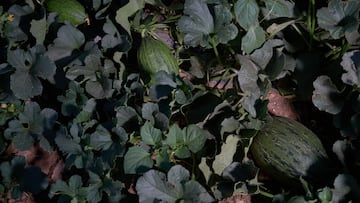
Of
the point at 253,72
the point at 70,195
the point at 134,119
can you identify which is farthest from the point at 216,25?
the point at 70,195

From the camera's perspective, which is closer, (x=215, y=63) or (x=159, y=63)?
(x=159, y=63)

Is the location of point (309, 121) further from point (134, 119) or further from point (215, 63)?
point (134, 119)

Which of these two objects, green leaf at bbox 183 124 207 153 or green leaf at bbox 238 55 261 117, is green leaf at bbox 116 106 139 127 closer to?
green leaf at bbox 183 124 207 153

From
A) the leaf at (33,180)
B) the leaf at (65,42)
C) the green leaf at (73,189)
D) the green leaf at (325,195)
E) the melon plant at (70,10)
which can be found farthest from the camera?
the melon plant at (70,10)

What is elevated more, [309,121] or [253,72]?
[253,72]

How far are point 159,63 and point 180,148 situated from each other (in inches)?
13.8

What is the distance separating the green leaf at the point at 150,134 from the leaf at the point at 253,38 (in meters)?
0.43

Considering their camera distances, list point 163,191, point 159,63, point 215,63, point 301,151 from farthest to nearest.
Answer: point 215,63, point 159,63, point 301,151, point 163,191

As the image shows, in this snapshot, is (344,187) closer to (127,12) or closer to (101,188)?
(101,188)

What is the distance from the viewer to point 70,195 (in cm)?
181

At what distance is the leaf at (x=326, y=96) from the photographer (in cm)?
191

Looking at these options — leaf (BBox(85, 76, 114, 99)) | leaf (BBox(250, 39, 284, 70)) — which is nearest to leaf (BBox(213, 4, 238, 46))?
leaf (BBox(250, 39, 284, 70))

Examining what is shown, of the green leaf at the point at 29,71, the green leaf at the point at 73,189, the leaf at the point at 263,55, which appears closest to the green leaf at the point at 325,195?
the leaf at the point at 263,55

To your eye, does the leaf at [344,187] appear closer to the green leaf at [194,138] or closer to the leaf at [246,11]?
the green leaf at [194,138]
